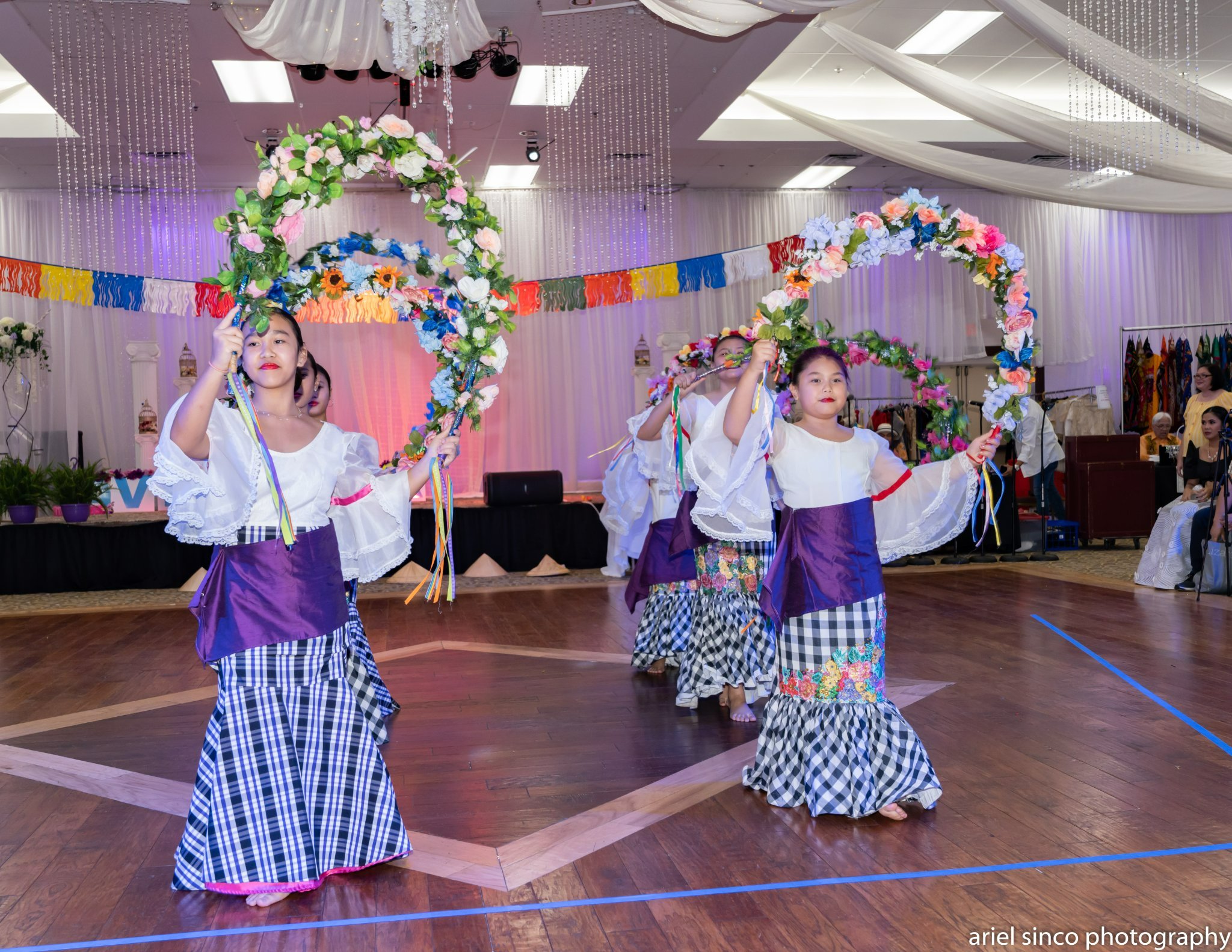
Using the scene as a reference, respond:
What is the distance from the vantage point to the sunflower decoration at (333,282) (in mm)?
3758

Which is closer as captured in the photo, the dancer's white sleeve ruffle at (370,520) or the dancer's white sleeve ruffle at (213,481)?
the dancer's white sleeve ruffle at (213,481)

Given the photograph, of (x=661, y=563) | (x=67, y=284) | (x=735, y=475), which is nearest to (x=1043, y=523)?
(x=661, y=563)

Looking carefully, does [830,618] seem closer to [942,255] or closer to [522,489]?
[942,255]

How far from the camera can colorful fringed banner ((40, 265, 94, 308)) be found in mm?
9516

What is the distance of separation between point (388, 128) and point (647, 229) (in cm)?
1141

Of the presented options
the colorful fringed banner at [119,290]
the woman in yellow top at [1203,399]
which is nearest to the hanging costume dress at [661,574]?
the colorful fringed banner at [119,290]

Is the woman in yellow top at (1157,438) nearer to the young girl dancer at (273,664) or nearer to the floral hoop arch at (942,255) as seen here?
the floral hoop arch at (942,255)

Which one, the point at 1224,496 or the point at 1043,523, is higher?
the point at 1224,496

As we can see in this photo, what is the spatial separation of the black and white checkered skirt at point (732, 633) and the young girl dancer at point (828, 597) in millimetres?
1244

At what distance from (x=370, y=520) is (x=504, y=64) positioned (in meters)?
6.90

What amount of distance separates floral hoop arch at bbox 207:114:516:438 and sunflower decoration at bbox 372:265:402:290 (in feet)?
0.43

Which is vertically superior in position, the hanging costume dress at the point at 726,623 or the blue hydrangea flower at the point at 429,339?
the blue hydrangea flower at the point at 429,339

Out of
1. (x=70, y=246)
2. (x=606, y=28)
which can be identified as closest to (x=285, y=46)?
(x=606, y=28)

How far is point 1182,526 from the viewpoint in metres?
8.91
